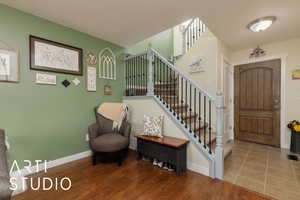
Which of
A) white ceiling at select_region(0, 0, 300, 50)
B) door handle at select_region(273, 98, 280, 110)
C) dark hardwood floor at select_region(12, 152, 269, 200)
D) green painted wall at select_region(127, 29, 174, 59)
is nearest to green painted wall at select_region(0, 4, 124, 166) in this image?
white ceiling at select_region(0, 0, 300, 50)

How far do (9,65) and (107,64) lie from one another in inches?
61.8

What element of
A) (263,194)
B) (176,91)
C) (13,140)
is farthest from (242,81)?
(13,140)

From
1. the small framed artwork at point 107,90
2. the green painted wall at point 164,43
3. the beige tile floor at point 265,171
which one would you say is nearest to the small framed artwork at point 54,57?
the small framed artwork at point 107,90

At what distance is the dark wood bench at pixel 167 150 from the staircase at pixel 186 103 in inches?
10.3

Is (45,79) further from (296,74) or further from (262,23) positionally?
(296,74)

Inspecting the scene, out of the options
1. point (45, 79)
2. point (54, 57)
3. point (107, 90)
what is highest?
point (54, 57)

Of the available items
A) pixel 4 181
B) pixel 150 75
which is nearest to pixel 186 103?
pixel 150 75

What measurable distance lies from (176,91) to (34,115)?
2979 millimetres

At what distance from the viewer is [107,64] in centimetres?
309

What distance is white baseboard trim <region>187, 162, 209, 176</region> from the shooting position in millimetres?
2049

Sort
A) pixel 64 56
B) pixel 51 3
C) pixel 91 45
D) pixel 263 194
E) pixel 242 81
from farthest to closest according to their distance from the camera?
pixel 242 81 < pixel 91 45 < pixel 64 56 < pixel 51 3 < pixel 263 194

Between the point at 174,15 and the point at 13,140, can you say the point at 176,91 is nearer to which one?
the point at 174,15

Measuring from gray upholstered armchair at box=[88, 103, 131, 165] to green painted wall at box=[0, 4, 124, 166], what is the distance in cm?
Answer: 31

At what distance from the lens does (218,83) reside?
3041 millimetres
